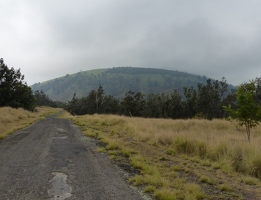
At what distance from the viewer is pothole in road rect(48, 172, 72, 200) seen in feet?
17.8

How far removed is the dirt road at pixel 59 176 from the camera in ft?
18.2

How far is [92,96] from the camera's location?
3327 inches

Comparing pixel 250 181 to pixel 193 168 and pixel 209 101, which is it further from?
pixel 209 101

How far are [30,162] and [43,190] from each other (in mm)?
2913

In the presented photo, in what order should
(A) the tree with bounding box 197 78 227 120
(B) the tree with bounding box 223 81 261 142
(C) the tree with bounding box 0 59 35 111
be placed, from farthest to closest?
(A) the tree with bounding box 197 78 227 120
(C) the tree with bounding box 0 59 35 111
(B) the tree with bounding box 223 81 261 142

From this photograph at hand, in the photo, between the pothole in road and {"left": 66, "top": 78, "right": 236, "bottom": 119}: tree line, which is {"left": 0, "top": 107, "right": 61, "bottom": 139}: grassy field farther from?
{"left": 66, "top": 78, "right": 236, "bottom": 119}: tree line

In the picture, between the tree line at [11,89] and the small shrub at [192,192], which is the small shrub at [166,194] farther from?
the tree line at [11,89]

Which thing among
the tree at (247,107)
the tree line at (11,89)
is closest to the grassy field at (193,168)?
the tree at (247,107)

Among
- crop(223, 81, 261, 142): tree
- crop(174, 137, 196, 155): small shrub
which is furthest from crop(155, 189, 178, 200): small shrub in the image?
crop(223, 81, 261, 142): tree

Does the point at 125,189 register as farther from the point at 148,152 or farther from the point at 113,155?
the point at 148,152

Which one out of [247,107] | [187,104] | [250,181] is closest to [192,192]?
[250,181]

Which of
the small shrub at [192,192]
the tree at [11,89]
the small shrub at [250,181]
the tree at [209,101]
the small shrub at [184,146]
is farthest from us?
the tree at [209,101]

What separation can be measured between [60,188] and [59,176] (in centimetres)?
102

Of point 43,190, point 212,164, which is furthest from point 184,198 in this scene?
point 212,164
